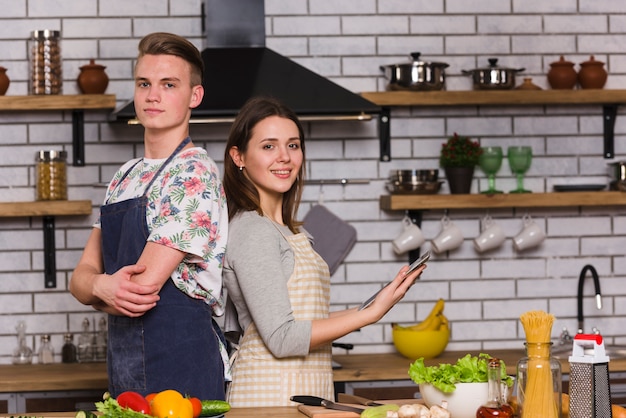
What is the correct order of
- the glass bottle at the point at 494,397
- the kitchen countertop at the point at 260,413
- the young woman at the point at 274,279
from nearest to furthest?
the glass bottle at the point at 494,397, the kitchen countertop at the point at 260,413, the young woman at the point at 274,279

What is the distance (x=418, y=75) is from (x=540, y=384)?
2627 millimetres

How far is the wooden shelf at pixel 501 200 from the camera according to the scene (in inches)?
180

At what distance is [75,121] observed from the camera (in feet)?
15.3

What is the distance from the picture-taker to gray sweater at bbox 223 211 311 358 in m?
2.67

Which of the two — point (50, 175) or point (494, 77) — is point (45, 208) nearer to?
point (50, 175)

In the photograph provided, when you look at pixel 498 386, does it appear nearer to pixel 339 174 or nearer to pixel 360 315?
pixel 360 315

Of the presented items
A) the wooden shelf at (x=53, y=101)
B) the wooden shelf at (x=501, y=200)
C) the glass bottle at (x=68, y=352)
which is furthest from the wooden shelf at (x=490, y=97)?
the glass bottle at (x=68, y=352)

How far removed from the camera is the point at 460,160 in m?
4.62

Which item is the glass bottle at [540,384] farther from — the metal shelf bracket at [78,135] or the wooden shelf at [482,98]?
the metal shelf bracket at [78,135]

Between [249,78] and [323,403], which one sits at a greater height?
[249,78]

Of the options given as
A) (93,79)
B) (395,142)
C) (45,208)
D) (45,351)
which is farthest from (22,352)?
(395,142)

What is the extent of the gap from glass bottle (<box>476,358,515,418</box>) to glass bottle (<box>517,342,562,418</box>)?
0.14ft

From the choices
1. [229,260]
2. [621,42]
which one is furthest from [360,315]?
[621,42]

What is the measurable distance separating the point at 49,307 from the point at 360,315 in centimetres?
247
